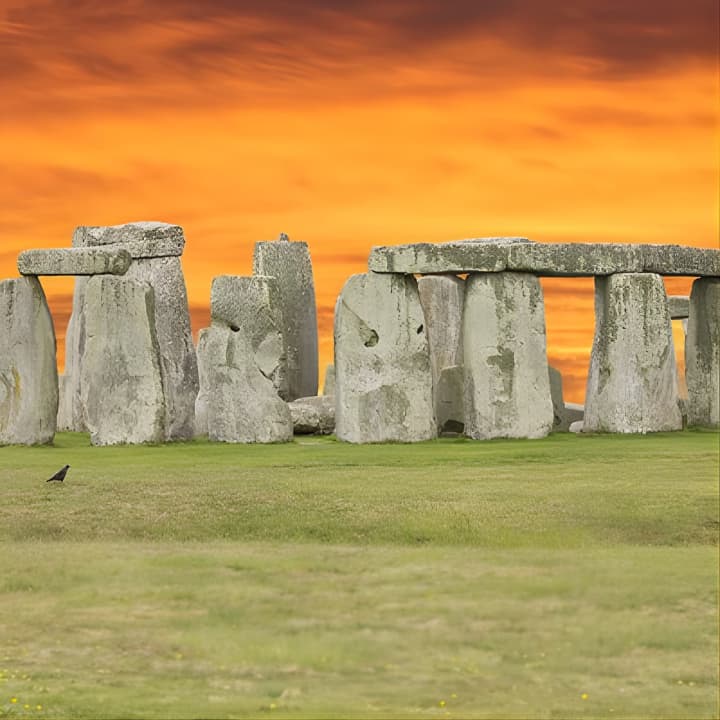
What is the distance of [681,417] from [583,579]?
1282cm

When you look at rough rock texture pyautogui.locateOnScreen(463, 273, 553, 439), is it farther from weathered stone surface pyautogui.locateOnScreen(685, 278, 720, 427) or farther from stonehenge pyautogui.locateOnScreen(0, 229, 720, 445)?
weathered stone surface pyautogui.locateOnScreen(685, 278, 720, 427)

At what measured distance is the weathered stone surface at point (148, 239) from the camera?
28.3 m

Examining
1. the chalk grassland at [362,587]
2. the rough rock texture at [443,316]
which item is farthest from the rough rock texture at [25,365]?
the rough rock texture at [443,316]

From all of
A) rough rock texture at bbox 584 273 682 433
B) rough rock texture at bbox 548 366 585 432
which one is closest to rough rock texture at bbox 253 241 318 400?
rough rock texture at bbox 548 366 585 432

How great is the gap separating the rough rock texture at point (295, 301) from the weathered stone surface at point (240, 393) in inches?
211

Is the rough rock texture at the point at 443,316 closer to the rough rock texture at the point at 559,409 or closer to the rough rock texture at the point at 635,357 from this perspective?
the rough rock texture at the point at 559,409

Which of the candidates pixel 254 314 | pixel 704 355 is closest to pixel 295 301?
pixel 254 314

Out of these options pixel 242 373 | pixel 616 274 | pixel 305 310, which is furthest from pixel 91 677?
pixel 305 310

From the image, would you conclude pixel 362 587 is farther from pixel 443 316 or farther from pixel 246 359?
pixel 443 316

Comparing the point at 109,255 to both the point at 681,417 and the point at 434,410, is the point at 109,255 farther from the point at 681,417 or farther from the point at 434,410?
the point at 681,417

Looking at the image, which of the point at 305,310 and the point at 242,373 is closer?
the point at 242,373

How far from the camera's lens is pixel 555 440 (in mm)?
24594

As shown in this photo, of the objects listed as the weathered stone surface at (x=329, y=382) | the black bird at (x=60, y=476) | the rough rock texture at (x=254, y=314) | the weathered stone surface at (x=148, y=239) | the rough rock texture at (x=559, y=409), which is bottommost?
the black bird at (x=60, y=476)

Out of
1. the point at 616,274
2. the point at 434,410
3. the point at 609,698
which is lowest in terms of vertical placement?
the point at 609,698
